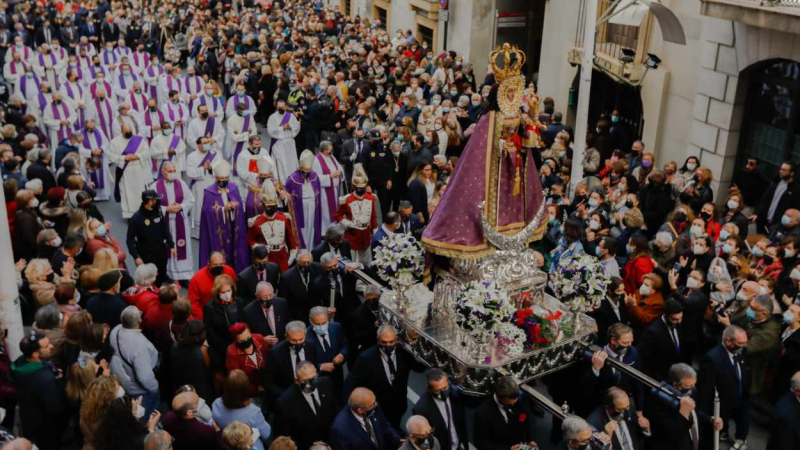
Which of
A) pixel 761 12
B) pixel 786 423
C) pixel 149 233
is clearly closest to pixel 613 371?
pixel 786 423

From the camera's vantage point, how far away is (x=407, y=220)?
10.2 metres

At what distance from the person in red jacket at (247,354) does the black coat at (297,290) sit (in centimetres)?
137

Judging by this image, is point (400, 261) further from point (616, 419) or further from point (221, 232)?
point (221, 232)

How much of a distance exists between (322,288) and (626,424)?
3496mm

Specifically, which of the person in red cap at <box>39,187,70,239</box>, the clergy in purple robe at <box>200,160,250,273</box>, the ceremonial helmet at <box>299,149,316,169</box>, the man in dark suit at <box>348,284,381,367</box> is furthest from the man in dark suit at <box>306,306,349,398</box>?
the person in red cap at <box>39,187,70,239</box>

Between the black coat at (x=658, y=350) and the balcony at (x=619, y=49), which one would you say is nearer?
the black coat at (x=658, y=350)

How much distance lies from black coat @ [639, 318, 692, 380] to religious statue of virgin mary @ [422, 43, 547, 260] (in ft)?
5.15

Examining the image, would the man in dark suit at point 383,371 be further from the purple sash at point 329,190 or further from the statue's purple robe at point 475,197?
the purple sash at point 329,190

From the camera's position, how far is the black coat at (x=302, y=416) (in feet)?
21.6

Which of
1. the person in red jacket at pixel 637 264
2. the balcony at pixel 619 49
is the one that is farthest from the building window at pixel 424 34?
the person in red jacket at pixel 637 264

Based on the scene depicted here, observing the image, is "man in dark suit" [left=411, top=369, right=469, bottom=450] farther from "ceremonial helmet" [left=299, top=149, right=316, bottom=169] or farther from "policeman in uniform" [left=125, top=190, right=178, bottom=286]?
"ceremonial helmet" [left=299, top=149, right=316, bottom=169]

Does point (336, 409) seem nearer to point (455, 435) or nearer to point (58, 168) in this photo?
point (455, 435)

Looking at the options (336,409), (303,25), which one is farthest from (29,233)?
(303,25)

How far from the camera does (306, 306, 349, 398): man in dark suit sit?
24.3ft
